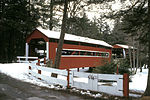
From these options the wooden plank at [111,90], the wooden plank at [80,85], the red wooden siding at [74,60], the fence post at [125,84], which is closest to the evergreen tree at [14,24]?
the red wooden siding at [74,60]

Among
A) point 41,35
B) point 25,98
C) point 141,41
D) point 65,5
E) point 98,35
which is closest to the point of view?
point 25,98

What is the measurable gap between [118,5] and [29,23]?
18158 mm

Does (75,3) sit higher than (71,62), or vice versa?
(75,3)

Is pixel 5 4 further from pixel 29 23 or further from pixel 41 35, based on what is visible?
pixel 41 35

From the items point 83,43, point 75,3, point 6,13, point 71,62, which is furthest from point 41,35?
point 6,13

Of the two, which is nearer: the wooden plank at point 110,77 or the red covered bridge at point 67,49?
the wooden plank at point 110,77

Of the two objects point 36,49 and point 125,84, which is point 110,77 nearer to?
point 125,84

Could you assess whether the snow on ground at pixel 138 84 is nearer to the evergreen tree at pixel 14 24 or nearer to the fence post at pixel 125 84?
the fence post at pixel 125 84

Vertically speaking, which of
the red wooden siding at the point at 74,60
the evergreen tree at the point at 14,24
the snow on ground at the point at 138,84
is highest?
the evergreen tree at the point at 14,24

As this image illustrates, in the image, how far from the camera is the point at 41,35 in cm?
1652

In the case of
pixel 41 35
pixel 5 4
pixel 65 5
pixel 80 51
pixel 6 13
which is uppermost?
pixel 5 4

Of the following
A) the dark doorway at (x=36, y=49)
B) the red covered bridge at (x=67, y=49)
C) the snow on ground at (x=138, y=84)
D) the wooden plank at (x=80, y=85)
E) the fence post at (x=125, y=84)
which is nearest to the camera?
the fence post at (x=125, y=84)

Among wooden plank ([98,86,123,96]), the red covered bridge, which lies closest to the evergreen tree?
the red covered bridge

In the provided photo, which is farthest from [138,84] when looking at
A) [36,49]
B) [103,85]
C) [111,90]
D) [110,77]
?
[36,49]
